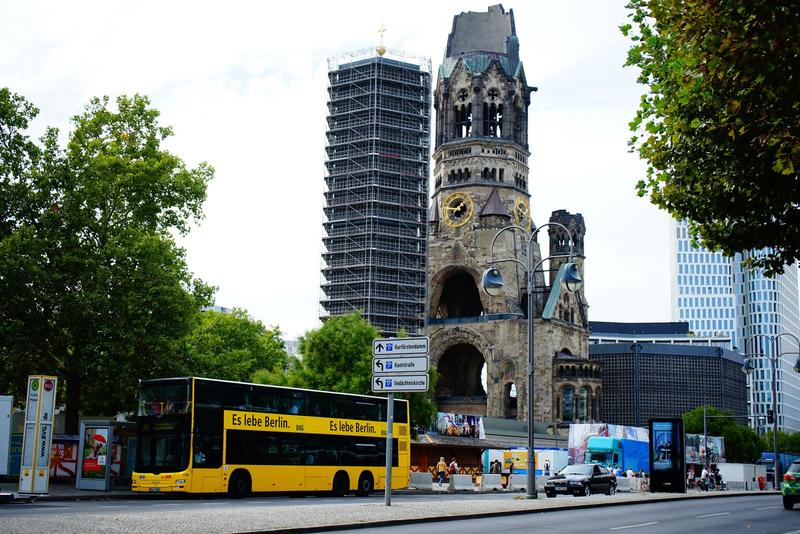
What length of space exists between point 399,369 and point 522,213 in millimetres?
73443

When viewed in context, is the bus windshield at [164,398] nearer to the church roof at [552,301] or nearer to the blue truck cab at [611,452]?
the blue truck cab at [611,452]

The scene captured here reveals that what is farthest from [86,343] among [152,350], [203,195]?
[203,195]

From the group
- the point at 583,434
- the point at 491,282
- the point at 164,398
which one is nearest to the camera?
the point at 164,398

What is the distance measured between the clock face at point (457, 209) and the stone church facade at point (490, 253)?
0.11 metres

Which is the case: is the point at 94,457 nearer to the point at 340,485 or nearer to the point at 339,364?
the point at 340,485

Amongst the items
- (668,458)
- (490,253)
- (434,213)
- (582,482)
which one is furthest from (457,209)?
(582,482)

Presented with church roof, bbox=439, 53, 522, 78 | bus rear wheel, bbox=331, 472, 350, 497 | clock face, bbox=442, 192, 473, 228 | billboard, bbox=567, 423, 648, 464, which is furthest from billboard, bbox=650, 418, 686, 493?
church roof, bbox=439, 53, 522, 78

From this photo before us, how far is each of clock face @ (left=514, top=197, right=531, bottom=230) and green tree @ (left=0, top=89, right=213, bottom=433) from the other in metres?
57.7

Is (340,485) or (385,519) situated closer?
(385,519)

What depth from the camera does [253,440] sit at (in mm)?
31656

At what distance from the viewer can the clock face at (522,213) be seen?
96562mm

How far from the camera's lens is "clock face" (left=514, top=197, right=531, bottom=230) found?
96562 mm

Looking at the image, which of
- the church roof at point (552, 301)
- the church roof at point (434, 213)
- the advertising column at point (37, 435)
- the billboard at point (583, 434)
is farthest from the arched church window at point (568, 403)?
the advertising column at point (37, 435)

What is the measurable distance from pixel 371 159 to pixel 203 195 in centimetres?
4762
